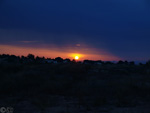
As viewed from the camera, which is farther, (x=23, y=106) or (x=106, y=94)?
(x=106, y=94)

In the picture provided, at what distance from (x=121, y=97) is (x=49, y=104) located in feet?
16.1

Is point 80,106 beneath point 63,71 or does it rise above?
beneath

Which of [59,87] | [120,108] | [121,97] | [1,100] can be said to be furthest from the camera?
[59,87]

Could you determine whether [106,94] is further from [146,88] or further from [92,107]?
[146,88]

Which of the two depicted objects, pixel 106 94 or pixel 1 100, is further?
pixel 106 94

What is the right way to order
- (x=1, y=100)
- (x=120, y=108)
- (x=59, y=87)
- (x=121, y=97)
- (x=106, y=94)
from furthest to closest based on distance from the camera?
(x=59, y=87)
(x=106, y=94)
(x=121, y=97)
(x=1, y=100)
(x=120, y=108)

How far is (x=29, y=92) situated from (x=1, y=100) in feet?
7.37

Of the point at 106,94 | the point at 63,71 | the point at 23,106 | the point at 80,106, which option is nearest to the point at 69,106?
the point at 80,106

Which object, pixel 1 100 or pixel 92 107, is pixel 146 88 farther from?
pixel 1 100

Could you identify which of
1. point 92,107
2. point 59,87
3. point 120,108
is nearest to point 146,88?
point 120,108

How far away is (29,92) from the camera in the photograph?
1239 centimetres

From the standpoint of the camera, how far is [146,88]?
45.2 ft

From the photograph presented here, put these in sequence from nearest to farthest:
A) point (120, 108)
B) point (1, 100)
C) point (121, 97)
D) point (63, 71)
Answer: point (120, 108)
point (1, 100)
point (121, 97)
point (63, 71)

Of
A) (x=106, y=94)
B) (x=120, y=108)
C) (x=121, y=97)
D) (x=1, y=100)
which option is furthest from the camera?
(x=106, y=94)
